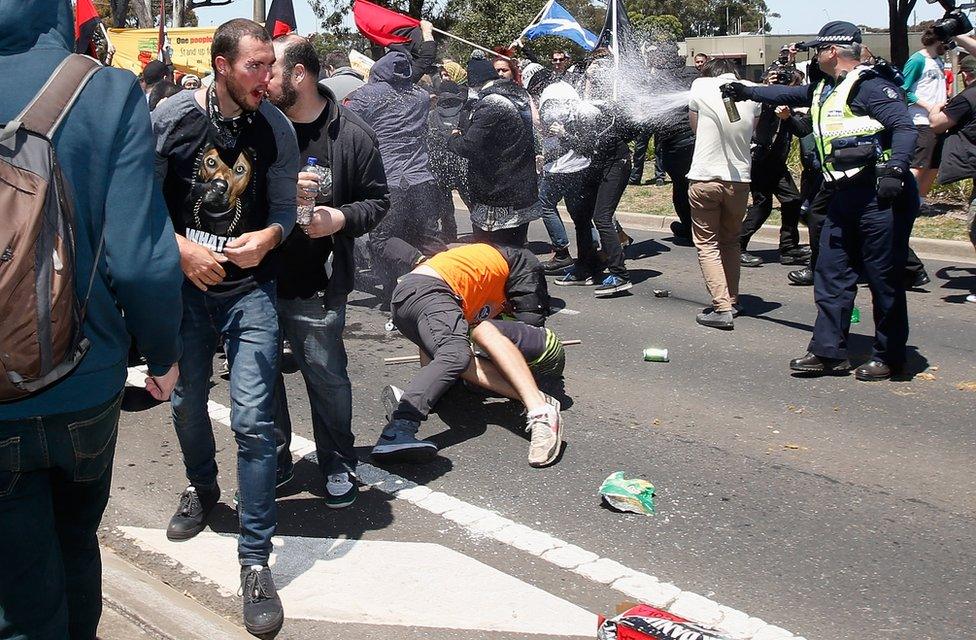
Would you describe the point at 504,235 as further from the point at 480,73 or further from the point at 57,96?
the point at 57,96

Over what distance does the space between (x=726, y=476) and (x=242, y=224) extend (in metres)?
2.52

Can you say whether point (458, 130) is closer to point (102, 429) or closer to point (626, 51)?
point (626, 51)

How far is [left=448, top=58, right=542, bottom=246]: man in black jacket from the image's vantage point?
7.86 m

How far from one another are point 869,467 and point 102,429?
370 cm

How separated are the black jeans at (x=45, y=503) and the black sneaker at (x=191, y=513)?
59.5 inches

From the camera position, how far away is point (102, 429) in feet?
8.32

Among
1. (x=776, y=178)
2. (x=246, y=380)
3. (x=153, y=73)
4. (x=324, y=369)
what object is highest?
(x=153, y=73)

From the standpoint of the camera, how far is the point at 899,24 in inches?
984

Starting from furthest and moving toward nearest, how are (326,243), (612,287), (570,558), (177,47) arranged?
(177,47)
(612,287)
(326,243)
(570,558)

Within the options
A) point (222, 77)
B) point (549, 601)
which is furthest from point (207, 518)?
Result: point (222, 77)

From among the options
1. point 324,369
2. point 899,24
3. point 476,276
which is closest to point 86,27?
point 476,276

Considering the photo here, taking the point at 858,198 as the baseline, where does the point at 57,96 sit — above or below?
above

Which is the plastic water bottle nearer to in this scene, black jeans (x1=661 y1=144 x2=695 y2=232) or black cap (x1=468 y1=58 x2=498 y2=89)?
black cap (x1=468 y1=58 x2=498 y2=89)

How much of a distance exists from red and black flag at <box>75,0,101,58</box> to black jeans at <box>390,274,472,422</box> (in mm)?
2056
